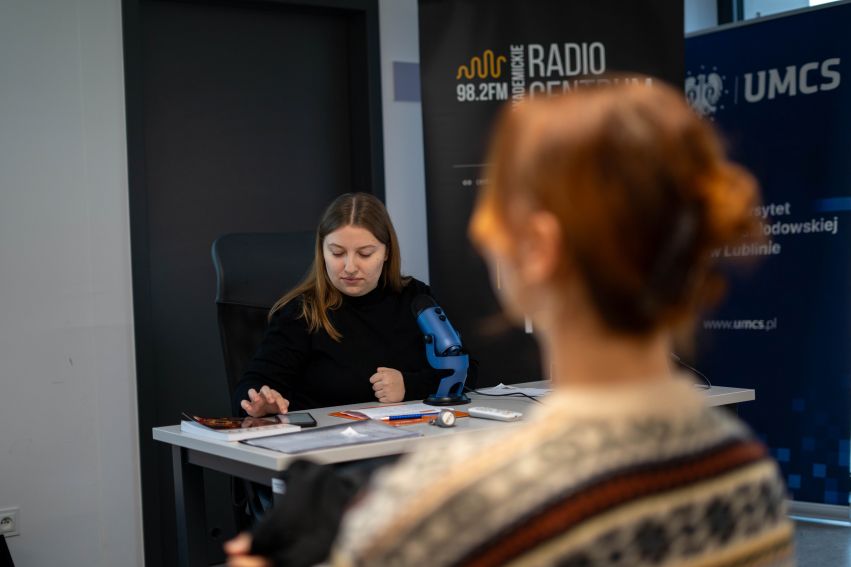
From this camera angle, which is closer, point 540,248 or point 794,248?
point 540,248

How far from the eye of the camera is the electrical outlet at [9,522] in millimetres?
3344

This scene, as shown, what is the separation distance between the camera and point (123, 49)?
361cm

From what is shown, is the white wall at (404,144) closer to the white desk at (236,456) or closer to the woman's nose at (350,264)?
the woman's nose at (350,264)

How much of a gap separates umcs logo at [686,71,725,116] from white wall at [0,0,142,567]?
8.13 feet

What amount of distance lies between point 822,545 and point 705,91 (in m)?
1.99

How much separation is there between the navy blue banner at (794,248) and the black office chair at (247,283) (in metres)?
2.07

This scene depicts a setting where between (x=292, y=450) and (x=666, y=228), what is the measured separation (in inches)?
55.6

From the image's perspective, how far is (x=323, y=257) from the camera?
9.50 ft

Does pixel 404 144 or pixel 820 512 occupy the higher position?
pixel 404 144

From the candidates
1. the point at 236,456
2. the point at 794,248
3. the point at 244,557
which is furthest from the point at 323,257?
the point at 794,248

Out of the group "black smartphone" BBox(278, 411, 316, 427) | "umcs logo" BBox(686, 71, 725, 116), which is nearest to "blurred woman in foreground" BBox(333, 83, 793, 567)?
"black smartphone" BBox(278, 411, 316, 427)

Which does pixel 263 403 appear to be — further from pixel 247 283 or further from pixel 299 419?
pixel 247 283

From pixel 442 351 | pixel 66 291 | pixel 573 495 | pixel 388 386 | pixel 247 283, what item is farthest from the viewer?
pixel 66 291

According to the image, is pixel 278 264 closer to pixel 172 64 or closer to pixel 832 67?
pixel 172 64
